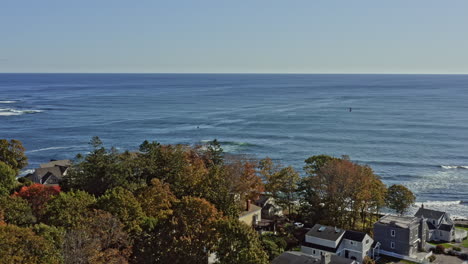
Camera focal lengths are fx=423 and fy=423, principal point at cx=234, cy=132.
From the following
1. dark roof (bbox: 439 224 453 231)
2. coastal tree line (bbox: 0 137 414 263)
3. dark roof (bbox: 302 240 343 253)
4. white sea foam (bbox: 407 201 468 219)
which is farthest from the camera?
white sea foam (bbox: 407 201 468 219)

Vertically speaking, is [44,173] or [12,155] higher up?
[12,155]

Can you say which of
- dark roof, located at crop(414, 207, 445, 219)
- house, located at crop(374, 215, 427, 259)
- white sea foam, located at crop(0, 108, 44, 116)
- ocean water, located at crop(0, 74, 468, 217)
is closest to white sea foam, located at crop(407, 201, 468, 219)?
ocean water, located at crop(0, 74, 468, 217)

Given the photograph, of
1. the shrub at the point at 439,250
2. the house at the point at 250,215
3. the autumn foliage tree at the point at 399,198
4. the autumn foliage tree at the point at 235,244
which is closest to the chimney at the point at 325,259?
the autumn foliage tree at the point at 235,244

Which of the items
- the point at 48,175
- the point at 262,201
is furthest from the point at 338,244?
the point at 48,175

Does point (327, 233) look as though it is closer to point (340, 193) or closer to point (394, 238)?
Result: point (340, 193)

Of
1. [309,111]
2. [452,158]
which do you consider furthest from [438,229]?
[309,111]

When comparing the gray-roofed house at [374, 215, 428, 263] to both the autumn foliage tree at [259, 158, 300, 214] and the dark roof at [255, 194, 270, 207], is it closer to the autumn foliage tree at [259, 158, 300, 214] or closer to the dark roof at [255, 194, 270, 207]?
the autumn foliage tree at [259, 158, 300, 214]

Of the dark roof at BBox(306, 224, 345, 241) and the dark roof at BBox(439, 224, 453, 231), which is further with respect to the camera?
the dark roof at BBox(439, 224, 453, 231)
